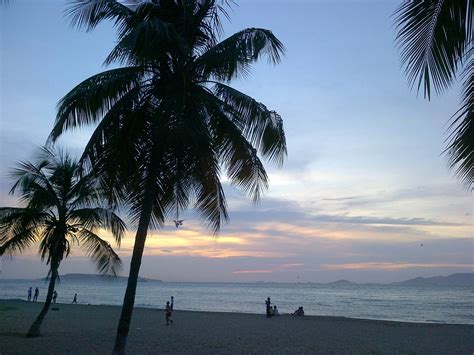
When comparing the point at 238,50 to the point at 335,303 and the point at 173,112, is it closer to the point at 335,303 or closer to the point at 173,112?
the point at 173,112

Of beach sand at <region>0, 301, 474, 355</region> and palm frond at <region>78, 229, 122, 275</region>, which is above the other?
palm frond at <region>78, 229, 122, 275</region>

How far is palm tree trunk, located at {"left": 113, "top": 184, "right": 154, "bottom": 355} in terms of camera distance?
25.8 ft

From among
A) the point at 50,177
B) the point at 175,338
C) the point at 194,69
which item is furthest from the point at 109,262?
the point at 194,69

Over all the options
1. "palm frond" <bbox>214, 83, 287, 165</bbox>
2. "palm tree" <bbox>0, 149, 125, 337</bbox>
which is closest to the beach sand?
"palm tree" <bbox>0, 149, 125, 337</bbox>

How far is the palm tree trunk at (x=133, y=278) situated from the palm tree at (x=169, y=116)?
18 mm

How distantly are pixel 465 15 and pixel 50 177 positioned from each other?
1232 cm

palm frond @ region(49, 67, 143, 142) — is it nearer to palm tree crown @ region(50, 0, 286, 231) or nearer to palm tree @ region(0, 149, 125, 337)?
palm tree crown @ region(50, 0, 286, 231)

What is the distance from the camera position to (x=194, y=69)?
8906 millimetres

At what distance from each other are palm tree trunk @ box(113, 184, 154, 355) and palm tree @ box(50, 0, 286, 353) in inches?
0.7

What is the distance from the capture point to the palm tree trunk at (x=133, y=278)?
786 cm

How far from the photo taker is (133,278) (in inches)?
321

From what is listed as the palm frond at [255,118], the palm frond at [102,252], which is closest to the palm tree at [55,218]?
the palm frond at [102,252]

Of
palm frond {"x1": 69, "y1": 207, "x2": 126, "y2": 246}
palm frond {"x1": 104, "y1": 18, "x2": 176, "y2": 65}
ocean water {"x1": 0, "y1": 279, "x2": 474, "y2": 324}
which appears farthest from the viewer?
ocean water {"x1": 0, "y1": 279, "x2": 474, "y2": 324}

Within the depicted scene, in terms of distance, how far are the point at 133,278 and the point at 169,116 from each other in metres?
2.99
